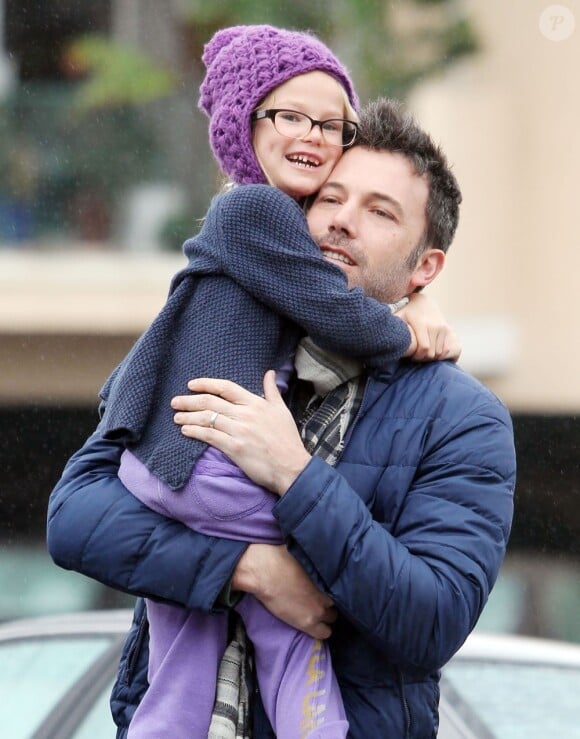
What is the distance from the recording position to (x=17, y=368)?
654cm

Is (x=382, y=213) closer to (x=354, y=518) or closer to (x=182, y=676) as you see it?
(x=354, y=518)

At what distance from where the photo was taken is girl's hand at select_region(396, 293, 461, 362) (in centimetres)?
179

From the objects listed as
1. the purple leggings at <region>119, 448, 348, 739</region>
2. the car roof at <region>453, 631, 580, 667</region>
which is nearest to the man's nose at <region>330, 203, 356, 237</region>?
the purple leggings at <region>119, 448, 348, 739</region>

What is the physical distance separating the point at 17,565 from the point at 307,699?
15.4ft

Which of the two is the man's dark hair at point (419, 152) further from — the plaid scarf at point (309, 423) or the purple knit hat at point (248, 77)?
the plaid scarf at point (309, 423)

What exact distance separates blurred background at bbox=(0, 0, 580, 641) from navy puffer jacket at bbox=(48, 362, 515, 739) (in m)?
3.34

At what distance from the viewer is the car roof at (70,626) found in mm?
2871

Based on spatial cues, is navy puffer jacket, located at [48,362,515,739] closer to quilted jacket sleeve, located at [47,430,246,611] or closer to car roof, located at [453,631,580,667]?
quilted jacket sleeve, located at [47,430,246,611]

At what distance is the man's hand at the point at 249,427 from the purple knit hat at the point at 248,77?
392 mm

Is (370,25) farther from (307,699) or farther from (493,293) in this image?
(307,699)

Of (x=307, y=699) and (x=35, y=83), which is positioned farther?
(x=35, y=83)

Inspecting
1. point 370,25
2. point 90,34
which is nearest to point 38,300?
point 90,34

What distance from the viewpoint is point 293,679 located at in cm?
160

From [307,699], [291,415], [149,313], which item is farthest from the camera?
[149,313]
